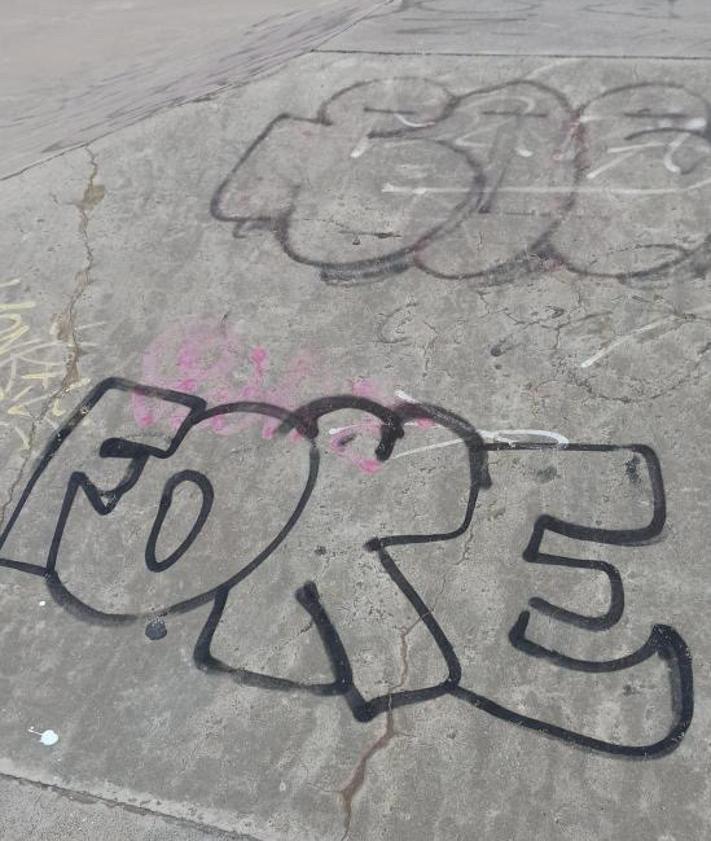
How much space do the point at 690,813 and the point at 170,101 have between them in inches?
218

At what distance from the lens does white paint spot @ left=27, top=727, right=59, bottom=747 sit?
308cm

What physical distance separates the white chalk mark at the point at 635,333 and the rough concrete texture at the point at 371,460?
0.6 inches

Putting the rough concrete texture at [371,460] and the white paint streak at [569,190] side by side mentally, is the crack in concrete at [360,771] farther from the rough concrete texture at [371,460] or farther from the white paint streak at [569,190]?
Answer: the white paint streak at [569,190]

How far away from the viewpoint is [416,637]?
312cm

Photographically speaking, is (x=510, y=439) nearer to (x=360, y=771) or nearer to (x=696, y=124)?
(x=360, y=771)

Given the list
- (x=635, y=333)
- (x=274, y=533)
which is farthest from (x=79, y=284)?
(x=635, y=333)

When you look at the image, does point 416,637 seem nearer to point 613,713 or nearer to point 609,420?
point 613,713

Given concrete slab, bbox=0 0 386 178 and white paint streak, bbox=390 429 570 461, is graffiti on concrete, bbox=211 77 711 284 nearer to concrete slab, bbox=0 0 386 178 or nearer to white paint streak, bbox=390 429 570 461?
white paint streak, bbox=390 429 570 461

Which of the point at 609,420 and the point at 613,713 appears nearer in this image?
the point at 613,713

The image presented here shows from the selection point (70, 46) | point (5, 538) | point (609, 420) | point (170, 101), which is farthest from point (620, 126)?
point (70, 46)

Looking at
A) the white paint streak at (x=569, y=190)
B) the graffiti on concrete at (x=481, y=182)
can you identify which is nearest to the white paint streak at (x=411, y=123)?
the graffiti on concrete at (x=481, y=182)

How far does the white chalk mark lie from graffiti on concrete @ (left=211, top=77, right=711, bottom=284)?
315mm

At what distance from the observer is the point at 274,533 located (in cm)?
350

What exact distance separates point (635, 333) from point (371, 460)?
1.45 meters
